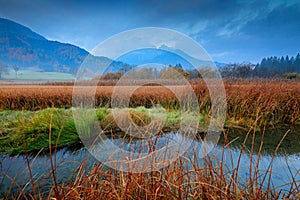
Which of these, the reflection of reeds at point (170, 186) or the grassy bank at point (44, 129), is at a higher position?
the reflection of reeds at point (170, 186)

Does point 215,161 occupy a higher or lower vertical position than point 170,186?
lower

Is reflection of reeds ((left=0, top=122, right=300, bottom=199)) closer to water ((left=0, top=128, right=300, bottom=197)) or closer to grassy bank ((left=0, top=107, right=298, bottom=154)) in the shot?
water ((left=0, top=128, right=300, bottom=197))

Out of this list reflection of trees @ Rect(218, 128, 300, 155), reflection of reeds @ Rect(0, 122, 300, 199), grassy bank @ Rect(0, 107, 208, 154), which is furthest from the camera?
grassy bank @ Rect(0, 107, 208, 154)

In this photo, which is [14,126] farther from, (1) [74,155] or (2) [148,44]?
(2) [148,44]

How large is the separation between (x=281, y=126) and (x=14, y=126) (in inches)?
213

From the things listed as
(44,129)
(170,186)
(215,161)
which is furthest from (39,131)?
(215,161)

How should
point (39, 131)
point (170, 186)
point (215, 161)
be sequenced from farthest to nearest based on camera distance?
1. point (39, 131)
2. point (215, 161)
3. point (170, 186)

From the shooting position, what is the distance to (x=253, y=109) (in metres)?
4.34

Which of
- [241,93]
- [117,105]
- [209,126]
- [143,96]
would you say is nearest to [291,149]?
[209,126]

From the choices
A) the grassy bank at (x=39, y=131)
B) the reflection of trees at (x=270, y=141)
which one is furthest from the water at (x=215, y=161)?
the grassy bank at (x=39, y=131)

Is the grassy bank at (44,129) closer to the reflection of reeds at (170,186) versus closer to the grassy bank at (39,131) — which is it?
the grassy bank at (39,131)

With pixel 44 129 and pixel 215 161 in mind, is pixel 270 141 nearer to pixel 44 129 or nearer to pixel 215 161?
pixel 215 161

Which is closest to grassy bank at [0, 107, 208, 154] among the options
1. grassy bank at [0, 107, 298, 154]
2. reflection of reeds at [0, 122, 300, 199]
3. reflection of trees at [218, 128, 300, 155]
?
grassy bank at [0, 107, 298, 154]

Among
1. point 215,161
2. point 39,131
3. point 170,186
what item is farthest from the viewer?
point 39,131
